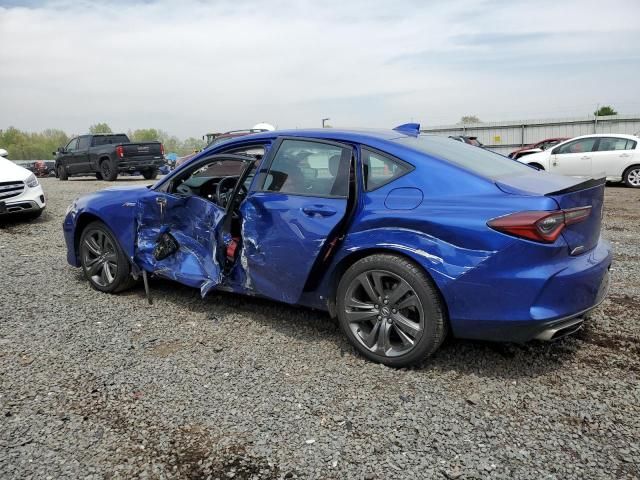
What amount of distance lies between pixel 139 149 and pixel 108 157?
3.63 ft

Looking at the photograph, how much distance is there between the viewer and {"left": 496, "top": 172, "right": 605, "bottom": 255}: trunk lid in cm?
298

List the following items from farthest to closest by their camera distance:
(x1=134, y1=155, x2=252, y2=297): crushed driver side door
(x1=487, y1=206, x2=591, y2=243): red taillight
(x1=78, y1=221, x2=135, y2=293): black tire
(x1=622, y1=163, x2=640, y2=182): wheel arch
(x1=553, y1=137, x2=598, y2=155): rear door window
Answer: (x1=553, y1=137, x2=598, y2=155): rear door window → (x1=622, y1=163, x2=640, y2=182): wheel arch → (x1=78, y1=221, x2=135, y2=293): black tire → (x1=134, y1=155, x2=252, y2=297): crushed driver side door → (x1=487, y1=206, x2=591, y2=243): red taillight

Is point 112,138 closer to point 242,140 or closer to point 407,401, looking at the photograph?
point 242,140

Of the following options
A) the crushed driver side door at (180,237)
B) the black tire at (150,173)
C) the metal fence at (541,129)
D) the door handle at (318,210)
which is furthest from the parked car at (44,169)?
the door handle at (318,210)

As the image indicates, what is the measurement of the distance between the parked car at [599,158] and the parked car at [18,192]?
1256cm

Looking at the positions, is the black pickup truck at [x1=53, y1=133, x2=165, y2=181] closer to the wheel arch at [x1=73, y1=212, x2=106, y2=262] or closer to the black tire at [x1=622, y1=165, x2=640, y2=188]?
the wheel arch at [x1=73, y1=212, x2=106, y2=262]

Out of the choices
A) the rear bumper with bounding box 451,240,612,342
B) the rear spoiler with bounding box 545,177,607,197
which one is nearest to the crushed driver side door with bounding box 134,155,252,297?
the rear bumper with bounding box 451,240,612,342

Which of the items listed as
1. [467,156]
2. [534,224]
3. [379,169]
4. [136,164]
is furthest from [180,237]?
[136,164]

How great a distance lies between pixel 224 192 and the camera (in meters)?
4.48

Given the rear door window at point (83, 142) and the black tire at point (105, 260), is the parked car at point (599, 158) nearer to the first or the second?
the black tire at point (105, 260)

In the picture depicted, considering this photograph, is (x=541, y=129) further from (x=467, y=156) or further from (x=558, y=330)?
(x=558, y=330)

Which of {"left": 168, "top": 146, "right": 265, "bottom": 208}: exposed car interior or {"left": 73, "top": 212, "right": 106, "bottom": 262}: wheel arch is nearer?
{"left": 168, "top": 146, "right": 265, "bottom": 208}: exposed car interior

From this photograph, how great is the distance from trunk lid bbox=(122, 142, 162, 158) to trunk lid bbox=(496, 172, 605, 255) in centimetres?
1646

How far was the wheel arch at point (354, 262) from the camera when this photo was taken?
3098 mm
